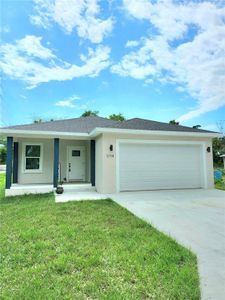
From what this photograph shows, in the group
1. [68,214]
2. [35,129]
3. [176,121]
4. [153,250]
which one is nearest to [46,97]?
[176,121]

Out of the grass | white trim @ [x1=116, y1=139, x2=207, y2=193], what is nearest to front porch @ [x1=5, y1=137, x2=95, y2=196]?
white trim @ [x1=116, y1=139, x2=207, y2=193]

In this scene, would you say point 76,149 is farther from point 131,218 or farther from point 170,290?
point 170,290

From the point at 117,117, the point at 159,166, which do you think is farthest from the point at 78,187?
the point at 117,117

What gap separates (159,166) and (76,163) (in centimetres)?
526

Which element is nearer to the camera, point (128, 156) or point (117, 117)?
point (128, 156)

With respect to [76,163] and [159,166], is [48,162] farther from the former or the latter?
[159,166]

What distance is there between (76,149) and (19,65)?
1186 centimetres

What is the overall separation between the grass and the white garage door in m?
5.00

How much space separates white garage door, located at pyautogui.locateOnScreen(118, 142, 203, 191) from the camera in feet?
34.7

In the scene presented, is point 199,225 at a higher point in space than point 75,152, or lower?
lower

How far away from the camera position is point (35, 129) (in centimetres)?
1061

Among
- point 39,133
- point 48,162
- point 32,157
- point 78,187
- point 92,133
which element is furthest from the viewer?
point 48,162

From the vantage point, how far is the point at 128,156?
1063 centimetres

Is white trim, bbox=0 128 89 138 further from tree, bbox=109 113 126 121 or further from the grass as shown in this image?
tree, bbox=109 113 126 121
